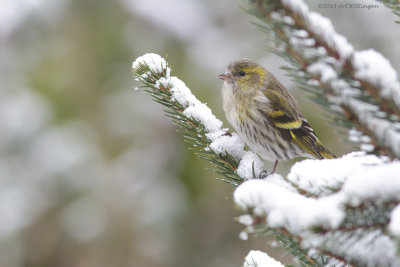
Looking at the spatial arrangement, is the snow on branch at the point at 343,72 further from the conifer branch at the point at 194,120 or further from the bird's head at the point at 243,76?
the bird's head at the point at 243,76

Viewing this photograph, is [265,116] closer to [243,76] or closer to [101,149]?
[243,76]

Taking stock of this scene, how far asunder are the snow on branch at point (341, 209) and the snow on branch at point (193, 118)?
61 cm

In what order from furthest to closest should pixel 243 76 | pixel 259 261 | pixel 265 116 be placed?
pixel 243 76 < pixel 265 116 < pixel 259 261

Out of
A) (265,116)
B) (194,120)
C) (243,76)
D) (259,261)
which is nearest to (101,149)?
(243,76)

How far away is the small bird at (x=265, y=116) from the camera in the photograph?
2.27 meters

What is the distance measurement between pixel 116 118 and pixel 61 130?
499 mm

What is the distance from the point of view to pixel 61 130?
401 centimetres

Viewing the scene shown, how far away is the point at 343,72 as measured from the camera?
32.2 inches

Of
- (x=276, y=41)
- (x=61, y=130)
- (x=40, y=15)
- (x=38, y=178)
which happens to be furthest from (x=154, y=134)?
(x=276, y=41)

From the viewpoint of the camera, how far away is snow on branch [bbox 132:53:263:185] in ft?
5.06

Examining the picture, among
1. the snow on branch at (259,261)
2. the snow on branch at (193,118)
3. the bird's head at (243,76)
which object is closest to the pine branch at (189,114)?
the snow on branch at (193,118)

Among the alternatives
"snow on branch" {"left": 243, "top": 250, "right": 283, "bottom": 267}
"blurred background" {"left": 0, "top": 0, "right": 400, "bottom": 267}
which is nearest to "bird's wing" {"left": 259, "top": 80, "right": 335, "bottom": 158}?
"snow on branch" {"left": 243, "top": 250, "right": 283, "bottom": 267}

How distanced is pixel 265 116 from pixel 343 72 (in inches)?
58.4

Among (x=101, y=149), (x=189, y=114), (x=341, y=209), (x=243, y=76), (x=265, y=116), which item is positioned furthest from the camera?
(x=101, y=149)
